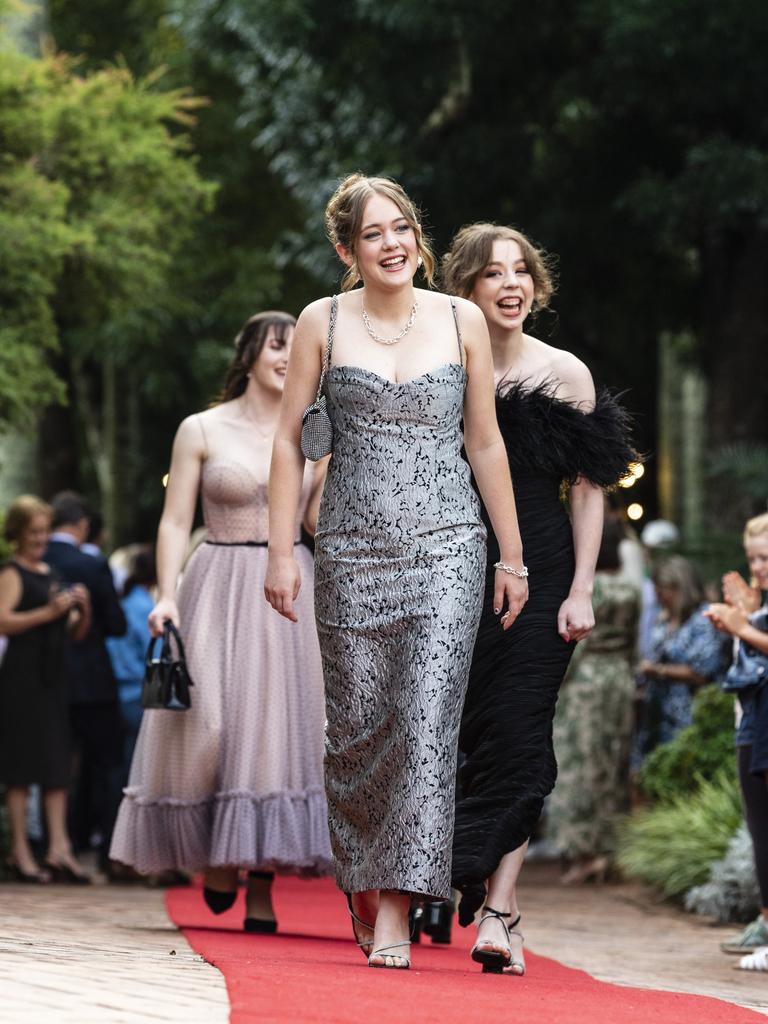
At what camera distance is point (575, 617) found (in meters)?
6.04

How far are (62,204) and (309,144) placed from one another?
27.8ft

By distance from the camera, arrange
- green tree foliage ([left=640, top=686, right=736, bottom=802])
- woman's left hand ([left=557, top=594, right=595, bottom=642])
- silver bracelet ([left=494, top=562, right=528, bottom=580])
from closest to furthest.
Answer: silver bracelet ([left=494, top=562, right=528, bottom=580]) < woman's left hand ([left=557, top=594, right=595, bottom=642]) < green tree foliage ([left=640, top=686, right=736, bottom=802])

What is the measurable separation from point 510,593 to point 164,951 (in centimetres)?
150

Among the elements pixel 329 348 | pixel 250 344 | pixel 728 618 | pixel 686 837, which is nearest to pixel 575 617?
pixel 329 348

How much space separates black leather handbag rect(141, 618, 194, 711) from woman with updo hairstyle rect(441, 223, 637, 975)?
133 centimetres

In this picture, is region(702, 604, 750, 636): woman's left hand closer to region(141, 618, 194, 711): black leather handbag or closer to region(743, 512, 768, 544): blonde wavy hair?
region(743, 512, 768, 544): blonde wavy hair

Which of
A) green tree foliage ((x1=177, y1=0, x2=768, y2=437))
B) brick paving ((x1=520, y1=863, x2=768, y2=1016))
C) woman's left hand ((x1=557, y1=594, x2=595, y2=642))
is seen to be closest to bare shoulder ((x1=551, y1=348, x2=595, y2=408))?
woman's left hand ((x1=557, y1=594, x2=595, y2=642))

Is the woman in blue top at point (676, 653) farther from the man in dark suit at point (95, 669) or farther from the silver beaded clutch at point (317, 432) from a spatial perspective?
the silver beaded clutch at point (317, 432)

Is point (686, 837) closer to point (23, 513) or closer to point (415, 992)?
point (23, 513)

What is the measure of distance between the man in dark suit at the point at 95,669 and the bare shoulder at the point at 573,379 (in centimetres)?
574

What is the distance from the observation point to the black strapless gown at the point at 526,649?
19.4 feet

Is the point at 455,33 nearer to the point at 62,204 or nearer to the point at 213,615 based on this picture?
the point at 62,204

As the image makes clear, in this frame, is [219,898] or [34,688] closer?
[219,898]

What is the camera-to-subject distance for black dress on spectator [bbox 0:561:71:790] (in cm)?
1114
